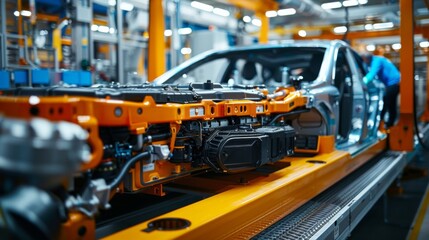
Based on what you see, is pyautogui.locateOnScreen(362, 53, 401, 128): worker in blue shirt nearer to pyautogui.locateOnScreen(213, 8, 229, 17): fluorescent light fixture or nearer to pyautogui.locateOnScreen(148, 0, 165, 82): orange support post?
pyautogui.locateOnScreen(148, 0, 165, 82): orange support post

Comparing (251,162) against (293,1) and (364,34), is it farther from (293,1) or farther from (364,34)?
(364,34)

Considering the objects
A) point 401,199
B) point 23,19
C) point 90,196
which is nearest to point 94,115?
point 90,196

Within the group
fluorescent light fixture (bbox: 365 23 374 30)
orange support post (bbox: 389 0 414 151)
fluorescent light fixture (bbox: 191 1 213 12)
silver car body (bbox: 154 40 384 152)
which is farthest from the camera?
fluorescent light fixture (bbox: 365 23 374 30)

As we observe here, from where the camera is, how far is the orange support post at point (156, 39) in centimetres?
586

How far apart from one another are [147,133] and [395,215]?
441 centimetres

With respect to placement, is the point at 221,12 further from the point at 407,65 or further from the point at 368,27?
the point at 407,65

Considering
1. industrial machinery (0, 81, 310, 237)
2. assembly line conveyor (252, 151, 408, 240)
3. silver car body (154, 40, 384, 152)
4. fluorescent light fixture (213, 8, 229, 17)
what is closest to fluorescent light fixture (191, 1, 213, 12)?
fluorescent light fixture (213, 8, 229, 17)

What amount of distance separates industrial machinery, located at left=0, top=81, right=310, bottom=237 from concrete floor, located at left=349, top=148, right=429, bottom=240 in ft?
7.82

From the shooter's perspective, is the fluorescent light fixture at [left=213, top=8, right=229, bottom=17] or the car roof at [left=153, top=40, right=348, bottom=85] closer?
the car roof at [left=153, top=40, right=348, bottom=85]

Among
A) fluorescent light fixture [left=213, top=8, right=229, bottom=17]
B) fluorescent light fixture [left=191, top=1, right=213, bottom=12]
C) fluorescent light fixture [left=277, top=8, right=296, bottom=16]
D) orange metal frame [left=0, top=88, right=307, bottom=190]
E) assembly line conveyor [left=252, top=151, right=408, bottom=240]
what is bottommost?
assembly line conveyor [left=252, top=151, right=408, bottom=240]

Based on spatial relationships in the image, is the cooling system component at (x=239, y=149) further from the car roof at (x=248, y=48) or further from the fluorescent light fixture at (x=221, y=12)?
the fluorescent light fixture at (x=221, y=12)

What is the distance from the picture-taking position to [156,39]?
5.97 m

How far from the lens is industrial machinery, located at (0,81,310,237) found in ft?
5.17

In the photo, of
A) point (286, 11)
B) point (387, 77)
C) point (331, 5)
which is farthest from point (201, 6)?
point (387, 77)
